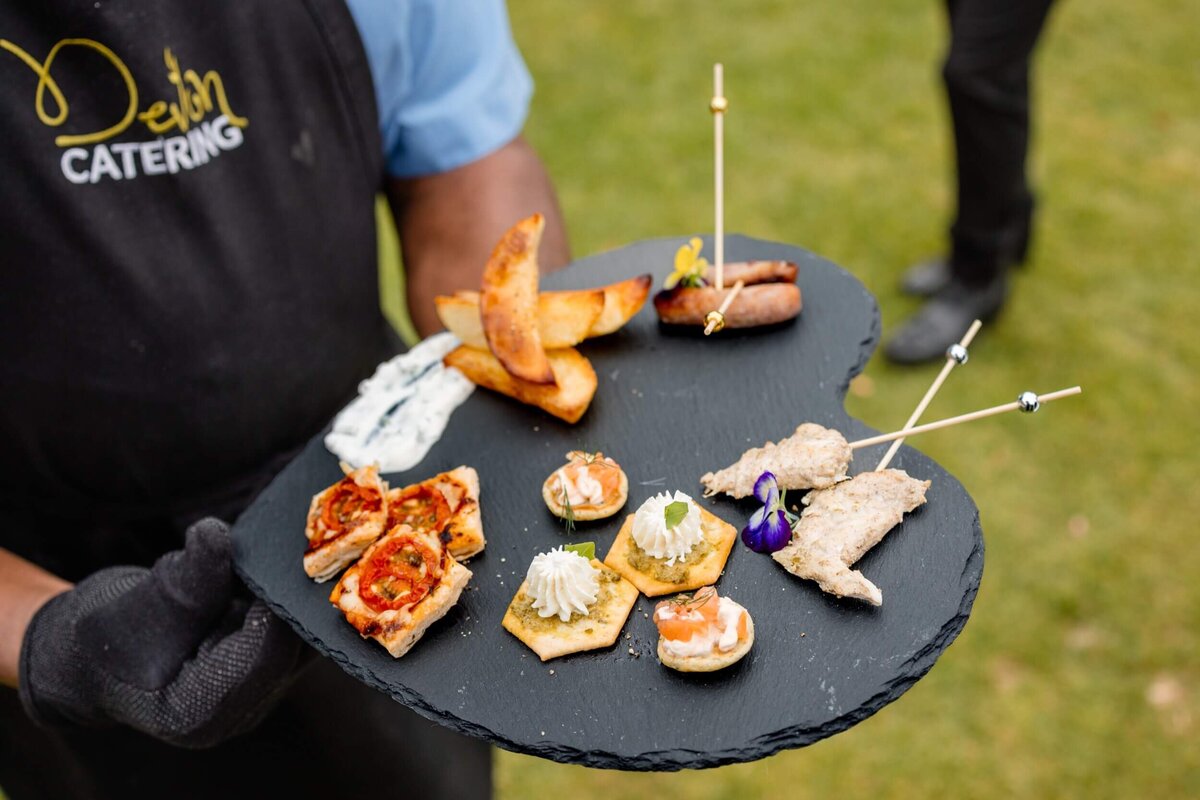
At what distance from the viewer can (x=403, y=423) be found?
272 centimetres

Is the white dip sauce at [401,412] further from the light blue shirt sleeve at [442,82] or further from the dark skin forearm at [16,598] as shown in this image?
the dark skin forearm at [16,598]

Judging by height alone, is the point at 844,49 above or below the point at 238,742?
below

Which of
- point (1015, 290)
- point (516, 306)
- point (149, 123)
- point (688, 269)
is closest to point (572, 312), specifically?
point (516, 306)

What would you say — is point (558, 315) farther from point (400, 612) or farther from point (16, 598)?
point (16, 598)

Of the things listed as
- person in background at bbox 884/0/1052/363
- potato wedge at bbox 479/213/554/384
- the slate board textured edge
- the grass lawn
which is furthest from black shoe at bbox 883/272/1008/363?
the slate board textured edge

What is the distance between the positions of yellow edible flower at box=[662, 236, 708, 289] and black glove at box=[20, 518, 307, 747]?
4.15 ft

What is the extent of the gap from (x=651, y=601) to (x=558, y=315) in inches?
31.8

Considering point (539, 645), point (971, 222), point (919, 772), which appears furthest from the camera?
point (971, 222)

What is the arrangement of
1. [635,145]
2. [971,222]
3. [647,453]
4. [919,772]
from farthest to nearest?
[635,145] → [971,222] → [919,772] → [647,453]

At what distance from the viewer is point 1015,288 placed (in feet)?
20.2

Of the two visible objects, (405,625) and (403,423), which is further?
(403,423)

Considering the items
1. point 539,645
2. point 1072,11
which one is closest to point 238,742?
point 539,645

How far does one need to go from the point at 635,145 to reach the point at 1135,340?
3424 millimetres

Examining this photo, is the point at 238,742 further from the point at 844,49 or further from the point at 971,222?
the point at 844,49
